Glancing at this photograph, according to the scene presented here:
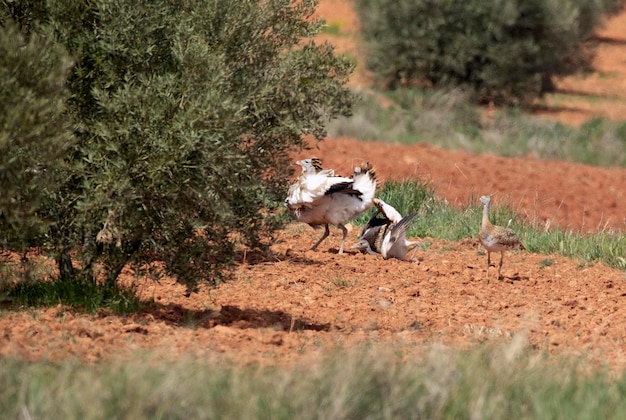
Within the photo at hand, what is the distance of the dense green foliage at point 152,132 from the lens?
253 inches

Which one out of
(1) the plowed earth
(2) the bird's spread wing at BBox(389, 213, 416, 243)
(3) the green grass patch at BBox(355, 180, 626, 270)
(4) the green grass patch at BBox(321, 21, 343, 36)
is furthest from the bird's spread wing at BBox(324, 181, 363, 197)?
(4) the green grass patch at BBox(321, 21, 343, 36)

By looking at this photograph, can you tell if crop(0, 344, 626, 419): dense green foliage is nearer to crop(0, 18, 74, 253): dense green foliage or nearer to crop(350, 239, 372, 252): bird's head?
crop(0, 18, 74, 253): dense green foliage

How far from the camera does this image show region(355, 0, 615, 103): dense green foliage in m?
27.5

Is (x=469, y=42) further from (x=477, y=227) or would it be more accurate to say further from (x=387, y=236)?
(x=387, y=236)

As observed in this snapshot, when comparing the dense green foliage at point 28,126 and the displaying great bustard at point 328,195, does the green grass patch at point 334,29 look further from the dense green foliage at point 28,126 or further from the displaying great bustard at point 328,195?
the dense green foliage at point 28,126

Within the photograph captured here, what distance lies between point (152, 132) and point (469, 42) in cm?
2174

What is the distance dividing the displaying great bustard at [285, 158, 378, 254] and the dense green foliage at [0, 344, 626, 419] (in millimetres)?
4451

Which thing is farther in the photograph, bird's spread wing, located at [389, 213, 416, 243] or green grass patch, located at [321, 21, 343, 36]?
green grass patch, located at [321, 21, 343, 36]

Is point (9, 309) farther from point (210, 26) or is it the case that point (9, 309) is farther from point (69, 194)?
point (210, 26)

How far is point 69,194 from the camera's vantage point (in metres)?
6.81

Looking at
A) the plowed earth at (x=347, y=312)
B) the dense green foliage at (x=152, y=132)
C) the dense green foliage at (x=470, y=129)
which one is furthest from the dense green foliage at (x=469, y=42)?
the dense green foliage at (x=152, y=132)

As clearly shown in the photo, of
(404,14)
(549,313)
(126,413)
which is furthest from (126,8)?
(404,14)

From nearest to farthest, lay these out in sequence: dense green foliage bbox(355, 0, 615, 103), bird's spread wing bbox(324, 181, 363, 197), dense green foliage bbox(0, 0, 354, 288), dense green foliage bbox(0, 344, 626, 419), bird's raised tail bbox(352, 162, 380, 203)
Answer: dense green foliage bbox(0, 344, 626, 419)
dense green foliage bbox(0, 0, 354, 288)
bird's spread wing bbox(324, 181, 363, 197)
bird's raised tail bbox(352, 162, 380, 203)
dense green foliage bbox(355, 0, 615, 103)

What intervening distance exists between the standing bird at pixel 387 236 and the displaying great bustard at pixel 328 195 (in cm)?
23
